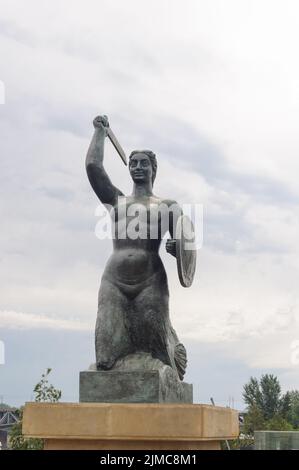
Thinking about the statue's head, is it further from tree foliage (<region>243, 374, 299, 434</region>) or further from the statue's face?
tree foliage (<region>243, 374, 299, 434</region>)

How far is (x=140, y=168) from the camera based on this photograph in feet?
28.3

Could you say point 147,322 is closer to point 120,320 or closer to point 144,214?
point 120,320

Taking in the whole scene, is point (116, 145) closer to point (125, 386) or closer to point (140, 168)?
point (140, 168)

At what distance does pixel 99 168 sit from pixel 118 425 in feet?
9.90

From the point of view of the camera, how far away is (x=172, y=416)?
23.2ft

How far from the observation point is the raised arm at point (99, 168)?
8562 mm

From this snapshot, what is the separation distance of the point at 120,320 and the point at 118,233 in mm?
988

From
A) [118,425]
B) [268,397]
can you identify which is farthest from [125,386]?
[268,397]

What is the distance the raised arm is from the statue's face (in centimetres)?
30

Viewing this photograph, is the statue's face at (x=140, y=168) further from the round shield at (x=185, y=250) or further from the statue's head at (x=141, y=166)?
the round shield at (x=185, y=250)

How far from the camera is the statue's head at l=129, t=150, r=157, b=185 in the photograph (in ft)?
28.3

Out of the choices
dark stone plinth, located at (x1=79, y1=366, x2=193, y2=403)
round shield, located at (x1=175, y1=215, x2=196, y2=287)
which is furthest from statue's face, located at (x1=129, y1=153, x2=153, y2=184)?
dark stone plinth, located at (x1=79, y1=366, x2=193, y2=403)

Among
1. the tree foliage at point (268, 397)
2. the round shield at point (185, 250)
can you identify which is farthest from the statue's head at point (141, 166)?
the tree foliage at point (268, 397)
